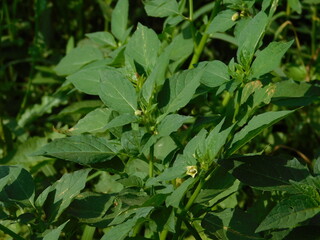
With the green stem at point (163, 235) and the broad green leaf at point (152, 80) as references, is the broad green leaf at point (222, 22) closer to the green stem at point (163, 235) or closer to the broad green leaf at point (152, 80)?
the broad green leaf at point (152, 80)

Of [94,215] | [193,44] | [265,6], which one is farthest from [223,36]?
[94,215]

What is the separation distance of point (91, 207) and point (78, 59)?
0.79 m

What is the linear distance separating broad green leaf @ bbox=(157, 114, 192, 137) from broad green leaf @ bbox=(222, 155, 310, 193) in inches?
7.0

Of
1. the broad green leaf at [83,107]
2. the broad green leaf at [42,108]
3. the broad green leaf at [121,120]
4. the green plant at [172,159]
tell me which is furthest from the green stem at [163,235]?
the broad green leaf at [42,108]

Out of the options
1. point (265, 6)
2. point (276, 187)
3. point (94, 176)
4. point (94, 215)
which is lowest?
point (94, 176)

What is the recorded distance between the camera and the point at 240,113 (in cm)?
184

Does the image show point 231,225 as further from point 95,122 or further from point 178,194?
point 95,122

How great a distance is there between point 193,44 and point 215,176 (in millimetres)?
762

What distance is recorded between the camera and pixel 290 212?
1479 mm

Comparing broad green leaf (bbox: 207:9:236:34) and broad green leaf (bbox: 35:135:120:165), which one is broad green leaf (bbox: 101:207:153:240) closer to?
broad green leaf (bbox: 35:135:120:165)

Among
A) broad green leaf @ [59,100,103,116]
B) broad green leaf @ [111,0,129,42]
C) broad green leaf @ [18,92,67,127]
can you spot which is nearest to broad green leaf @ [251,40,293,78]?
broad green leaf @ [111,0,129,42]

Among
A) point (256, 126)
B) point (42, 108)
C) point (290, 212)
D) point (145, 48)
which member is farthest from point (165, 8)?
point (42, 108)

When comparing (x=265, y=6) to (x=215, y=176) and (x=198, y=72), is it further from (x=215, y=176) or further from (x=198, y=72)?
(x=215, y=176)

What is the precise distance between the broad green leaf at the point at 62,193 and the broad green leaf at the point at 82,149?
0.08m
